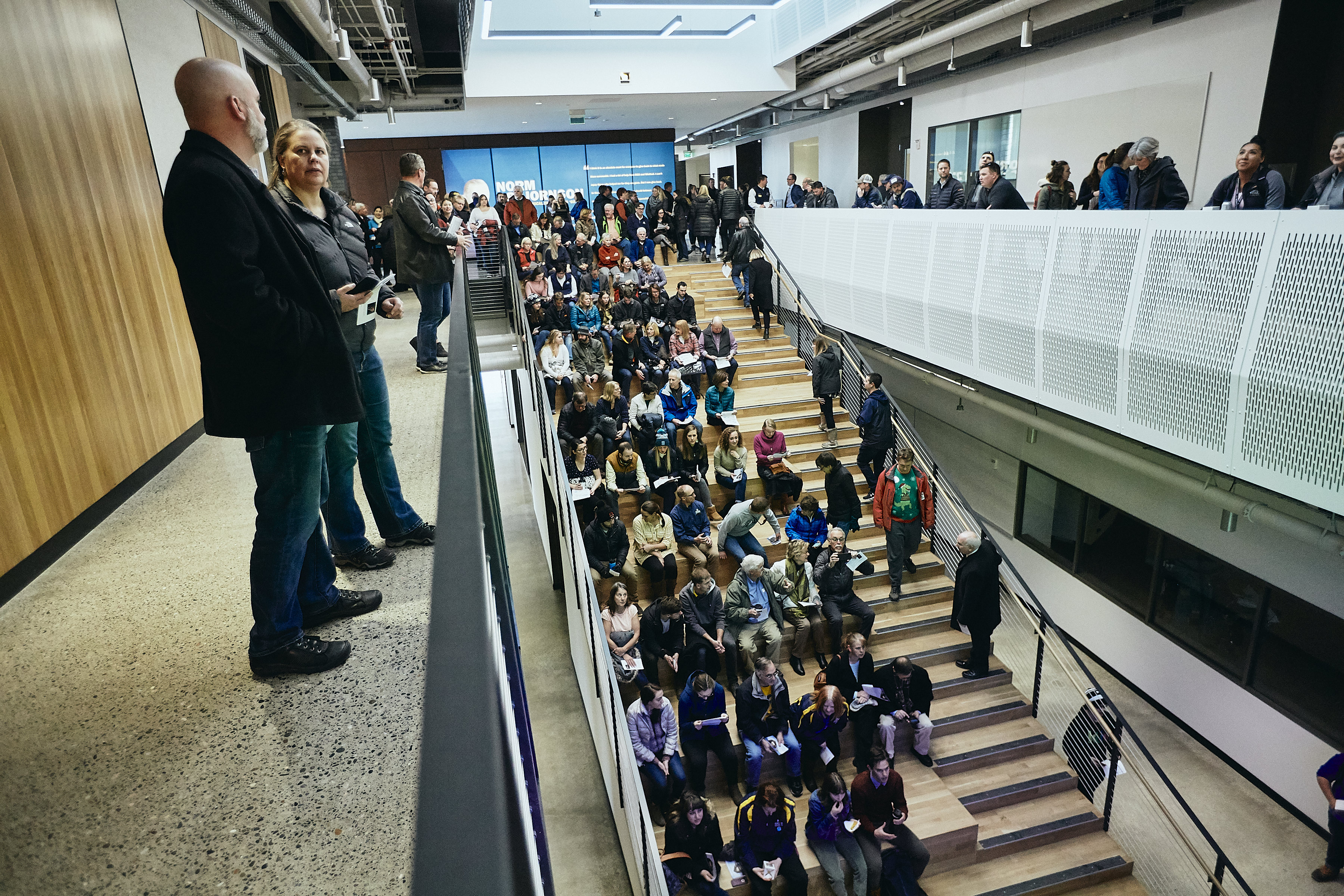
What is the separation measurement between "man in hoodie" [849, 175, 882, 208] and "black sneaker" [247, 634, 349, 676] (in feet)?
48.4

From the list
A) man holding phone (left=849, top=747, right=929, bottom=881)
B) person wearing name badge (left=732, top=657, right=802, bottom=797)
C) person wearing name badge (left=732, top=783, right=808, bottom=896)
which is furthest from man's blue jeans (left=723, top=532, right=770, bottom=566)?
person wearing name badge (left=732, top=783, right=808, bottom=896)

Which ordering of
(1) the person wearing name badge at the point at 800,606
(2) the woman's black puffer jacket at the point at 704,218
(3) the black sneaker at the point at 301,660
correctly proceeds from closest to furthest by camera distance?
(3) the black sneaker at the point at 301,660
(1) the person wearing name badge at the point at 800,606
(2) the woman's black puffer jacket at the point at 704,218

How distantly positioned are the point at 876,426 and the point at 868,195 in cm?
634

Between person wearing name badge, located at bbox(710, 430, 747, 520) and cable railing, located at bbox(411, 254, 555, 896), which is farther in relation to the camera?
person wearing name badge, located at bbox(710, 430, 747, 520)

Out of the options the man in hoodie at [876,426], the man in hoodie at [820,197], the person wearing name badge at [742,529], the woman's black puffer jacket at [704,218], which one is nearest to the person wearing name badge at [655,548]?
the person wearing name badge at [742,529]

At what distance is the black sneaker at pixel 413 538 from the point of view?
3.27 meters

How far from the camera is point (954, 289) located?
12.1 m

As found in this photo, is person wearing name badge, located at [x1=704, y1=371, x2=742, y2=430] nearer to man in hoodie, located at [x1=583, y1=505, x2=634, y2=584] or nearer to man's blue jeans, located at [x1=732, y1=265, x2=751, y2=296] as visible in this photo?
man in hoodie, located at [x1=583, y1=505, x2=634, y2=584]

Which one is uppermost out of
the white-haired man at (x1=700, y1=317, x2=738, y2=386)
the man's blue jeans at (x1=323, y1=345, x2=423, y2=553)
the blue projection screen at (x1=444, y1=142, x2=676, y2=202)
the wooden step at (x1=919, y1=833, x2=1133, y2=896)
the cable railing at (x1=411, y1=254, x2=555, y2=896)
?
the blue projection screen at (x1=444, y1=142, x2=676, y2=202)

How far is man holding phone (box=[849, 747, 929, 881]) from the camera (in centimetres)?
718

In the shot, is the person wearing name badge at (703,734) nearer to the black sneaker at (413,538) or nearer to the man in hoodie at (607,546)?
the man in hoodie at (607,546)

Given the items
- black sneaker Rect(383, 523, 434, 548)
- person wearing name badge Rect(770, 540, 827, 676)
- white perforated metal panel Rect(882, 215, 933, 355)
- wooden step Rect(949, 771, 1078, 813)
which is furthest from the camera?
white perforated metal panel Rect(882, 215, 933, 355)

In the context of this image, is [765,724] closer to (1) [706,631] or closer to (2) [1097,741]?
(1) [706,631]

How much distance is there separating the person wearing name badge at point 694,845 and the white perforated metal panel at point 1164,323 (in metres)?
6.59
